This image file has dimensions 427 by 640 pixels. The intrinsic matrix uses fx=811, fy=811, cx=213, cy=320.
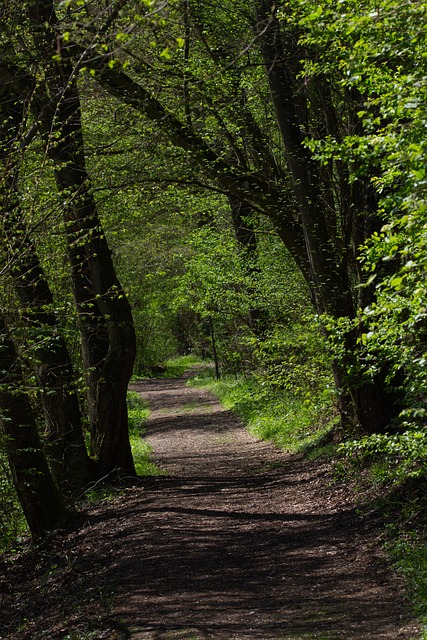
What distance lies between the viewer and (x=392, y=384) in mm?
10992

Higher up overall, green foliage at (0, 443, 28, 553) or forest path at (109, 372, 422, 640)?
green foliage at (0, 443, 28, 553)

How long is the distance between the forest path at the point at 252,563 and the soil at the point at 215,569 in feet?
0.05

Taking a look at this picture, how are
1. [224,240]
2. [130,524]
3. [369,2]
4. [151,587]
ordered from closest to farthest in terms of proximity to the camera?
1. [369,2]
2. [151,587]
3. [130,524]
4. [224,240]

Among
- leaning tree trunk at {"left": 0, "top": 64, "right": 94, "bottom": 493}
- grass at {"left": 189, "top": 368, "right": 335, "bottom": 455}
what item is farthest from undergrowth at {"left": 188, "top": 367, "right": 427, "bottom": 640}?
leaning tree trunk at {"left": 0, "top": 64, "right": 94, "bottom": 493}

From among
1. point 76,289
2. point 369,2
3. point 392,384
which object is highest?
point 369,2

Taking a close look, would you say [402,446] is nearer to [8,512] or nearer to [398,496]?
[398,496]

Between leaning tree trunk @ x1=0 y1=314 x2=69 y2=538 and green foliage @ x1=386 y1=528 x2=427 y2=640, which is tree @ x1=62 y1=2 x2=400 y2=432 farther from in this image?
leaning tree trunk @ x1=0 y1=314 x2=69 y2=538

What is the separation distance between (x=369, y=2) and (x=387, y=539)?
198 inches

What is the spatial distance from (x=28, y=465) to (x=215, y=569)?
3483 mm

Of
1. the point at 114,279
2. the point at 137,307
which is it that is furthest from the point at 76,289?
the point at 137,307

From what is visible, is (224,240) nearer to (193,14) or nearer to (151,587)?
(193,14)

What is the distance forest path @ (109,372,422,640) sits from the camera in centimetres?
628

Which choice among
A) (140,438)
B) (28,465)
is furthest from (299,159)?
(140,438)

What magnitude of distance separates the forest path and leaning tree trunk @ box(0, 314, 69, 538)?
1172mm
